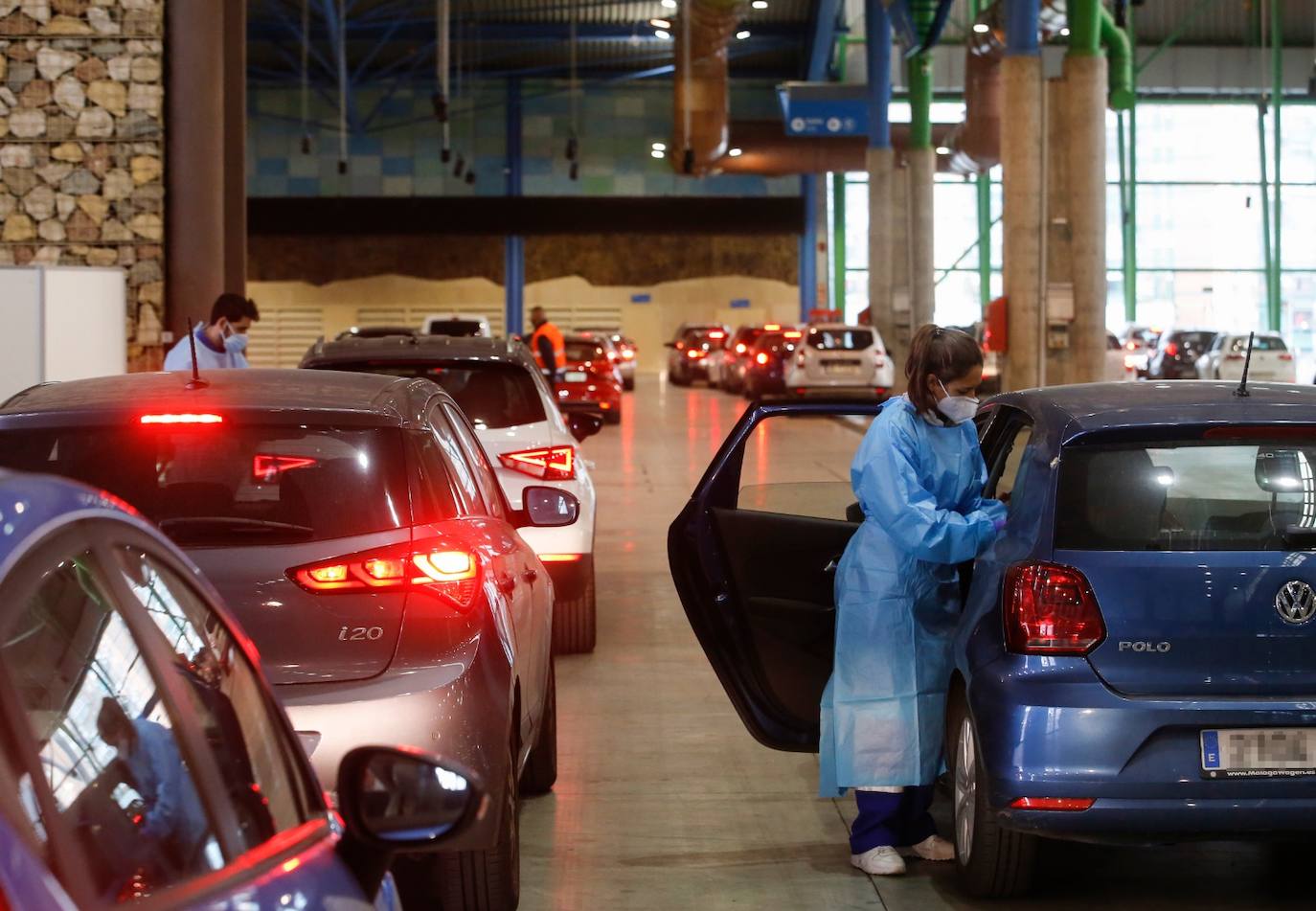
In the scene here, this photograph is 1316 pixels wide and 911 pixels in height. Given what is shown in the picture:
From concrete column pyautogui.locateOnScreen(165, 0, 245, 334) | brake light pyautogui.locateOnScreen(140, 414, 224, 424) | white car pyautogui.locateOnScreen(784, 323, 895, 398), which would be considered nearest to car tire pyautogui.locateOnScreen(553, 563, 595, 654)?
brake light pyautogui.locateOnScreen(140, 414, 224, 424)

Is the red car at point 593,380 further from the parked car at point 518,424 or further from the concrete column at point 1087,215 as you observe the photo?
the parked car at point 518,424

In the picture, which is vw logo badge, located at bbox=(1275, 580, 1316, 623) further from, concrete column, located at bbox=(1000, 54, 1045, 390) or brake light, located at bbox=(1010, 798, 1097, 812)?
concrete column, located at bbox=(1000, 54, 1045, 390)

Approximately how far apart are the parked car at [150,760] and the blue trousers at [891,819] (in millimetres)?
3347

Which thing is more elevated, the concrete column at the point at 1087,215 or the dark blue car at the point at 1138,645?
the concrete column at the point at 1087,215

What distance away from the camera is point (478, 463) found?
6473mm

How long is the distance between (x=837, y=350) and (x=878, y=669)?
30.4 meters

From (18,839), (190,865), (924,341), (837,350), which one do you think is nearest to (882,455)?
(924,341)

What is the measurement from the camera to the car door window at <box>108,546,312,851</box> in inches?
89.1

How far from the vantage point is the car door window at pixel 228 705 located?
2.26m

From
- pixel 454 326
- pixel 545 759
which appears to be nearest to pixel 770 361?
pixel 454 326

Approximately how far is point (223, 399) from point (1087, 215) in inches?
885

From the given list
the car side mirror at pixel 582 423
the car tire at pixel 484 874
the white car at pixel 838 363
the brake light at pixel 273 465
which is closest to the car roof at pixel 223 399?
the brake light at pixel 273 465

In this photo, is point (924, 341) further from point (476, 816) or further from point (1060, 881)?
point (476, 816)

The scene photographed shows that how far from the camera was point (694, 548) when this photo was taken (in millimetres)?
6312
